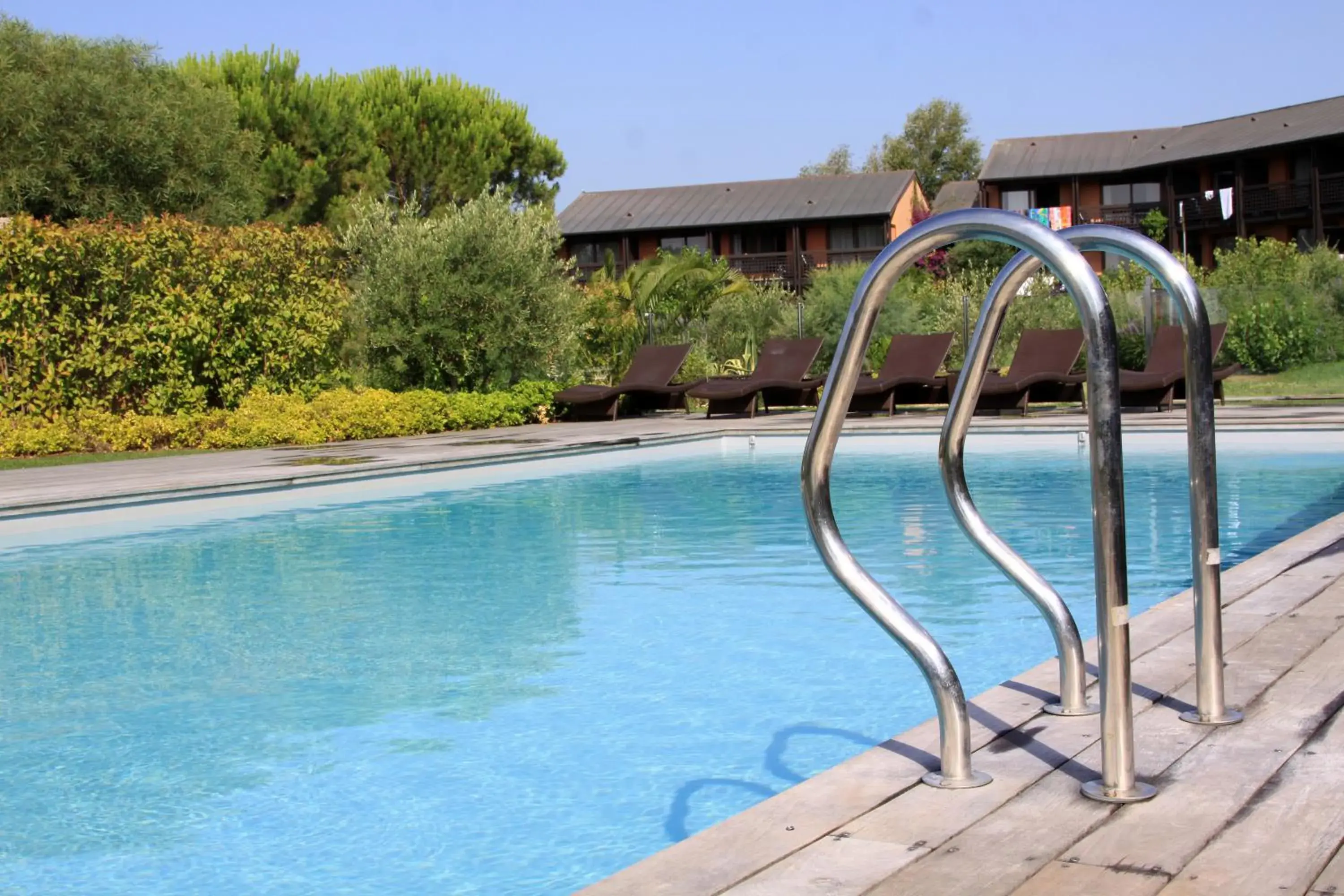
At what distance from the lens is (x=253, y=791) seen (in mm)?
4500

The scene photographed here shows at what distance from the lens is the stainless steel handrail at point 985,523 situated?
318 centimetres

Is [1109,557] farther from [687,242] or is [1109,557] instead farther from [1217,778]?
[687,242]

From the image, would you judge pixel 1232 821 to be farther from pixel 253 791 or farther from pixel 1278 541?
pixel 1278 541

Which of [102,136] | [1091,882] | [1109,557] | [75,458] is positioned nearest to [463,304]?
[75,458]

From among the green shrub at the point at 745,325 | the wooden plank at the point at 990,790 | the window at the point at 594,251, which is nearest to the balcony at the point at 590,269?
the window at the point at 594,251

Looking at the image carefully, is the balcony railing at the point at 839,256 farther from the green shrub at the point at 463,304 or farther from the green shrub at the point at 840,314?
the green shrub at the point at 463,304

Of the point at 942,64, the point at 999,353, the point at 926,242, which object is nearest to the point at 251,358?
the point at 999,353

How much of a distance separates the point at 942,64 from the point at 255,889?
3244cm

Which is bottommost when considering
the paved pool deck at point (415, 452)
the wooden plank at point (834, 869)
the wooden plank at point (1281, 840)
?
the wooden plank at point (1281, 840)

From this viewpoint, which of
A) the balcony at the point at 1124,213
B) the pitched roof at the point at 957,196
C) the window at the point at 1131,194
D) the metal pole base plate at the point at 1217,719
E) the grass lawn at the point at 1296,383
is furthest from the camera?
the pitched roof at the point at 957,196

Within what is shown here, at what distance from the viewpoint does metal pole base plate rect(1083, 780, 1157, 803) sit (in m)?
2.50

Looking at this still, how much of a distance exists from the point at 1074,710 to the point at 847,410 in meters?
1.07

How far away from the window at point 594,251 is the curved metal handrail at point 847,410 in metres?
47.2

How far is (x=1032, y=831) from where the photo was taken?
237 centimetres
